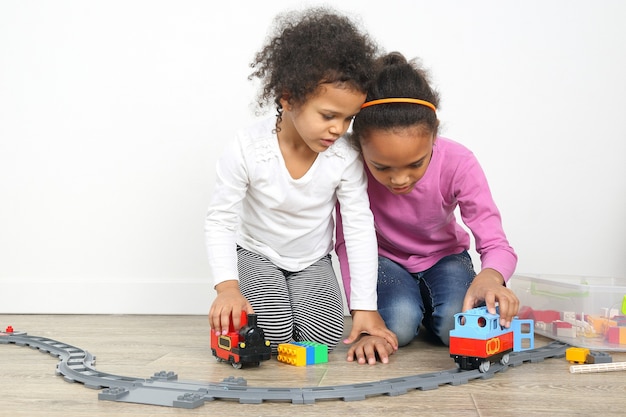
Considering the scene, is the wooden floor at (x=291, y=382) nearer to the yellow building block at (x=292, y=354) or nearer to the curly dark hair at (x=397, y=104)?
the yellow building block at (x=292, y=354)

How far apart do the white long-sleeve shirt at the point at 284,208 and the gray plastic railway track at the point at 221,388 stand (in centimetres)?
31

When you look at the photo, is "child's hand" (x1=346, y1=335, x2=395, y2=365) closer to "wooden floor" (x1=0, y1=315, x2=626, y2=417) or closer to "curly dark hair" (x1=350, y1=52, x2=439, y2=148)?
"wooden floor" (x1=0, y1=315, x2=626, y2=417)

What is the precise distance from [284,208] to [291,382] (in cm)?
42

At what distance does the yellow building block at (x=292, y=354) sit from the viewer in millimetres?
1227

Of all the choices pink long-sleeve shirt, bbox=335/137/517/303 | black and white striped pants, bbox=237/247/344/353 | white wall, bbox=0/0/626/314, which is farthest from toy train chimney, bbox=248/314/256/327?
white wall, bbox=0/0/626/314

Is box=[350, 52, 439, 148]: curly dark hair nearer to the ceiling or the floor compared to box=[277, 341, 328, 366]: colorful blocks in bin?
nearer to the ceiling

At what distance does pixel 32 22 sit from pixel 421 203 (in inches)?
47.3

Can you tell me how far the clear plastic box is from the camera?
1355 millimetres

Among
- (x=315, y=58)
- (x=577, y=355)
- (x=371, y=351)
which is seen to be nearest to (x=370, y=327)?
(x=371, y=351)

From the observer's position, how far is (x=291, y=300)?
1428mm

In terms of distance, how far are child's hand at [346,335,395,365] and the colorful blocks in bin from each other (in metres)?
0.05

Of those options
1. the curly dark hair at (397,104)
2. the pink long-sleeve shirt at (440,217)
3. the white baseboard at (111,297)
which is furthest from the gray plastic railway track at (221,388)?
the white baseboard at (111,297)


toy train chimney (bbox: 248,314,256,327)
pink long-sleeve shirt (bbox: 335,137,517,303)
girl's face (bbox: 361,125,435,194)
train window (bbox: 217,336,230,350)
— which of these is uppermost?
girl's face (bbox: 361,125,435,194)

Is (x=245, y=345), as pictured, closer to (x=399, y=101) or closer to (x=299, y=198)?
(x=299, y=198)
